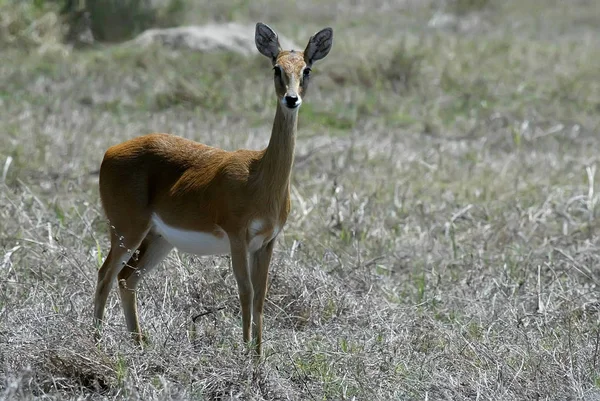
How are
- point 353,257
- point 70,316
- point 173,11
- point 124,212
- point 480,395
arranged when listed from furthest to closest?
point 173,11 → point 353,257 → point 124,212 → point 70,316 → point 480,395

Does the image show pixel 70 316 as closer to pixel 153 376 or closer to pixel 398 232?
pixel 153 376

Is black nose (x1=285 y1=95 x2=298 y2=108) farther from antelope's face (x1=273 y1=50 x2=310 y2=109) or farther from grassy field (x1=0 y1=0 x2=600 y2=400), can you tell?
grassy field (x1=0 y1=0 x2=600 y2=400)

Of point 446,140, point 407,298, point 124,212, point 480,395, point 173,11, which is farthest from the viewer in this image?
point 173,11

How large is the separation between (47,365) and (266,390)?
1041 mm

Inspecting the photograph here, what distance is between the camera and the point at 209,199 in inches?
224

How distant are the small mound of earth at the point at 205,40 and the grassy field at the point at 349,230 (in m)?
0.44

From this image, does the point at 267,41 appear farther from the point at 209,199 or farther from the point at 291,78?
the point at 209,199

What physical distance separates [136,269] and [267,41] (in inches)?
56.3

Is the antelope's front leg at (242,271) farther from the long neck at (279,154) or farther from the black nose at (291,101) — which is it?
the black nose at (291,101)

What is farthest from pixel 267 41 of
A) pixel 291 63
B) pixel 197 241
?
pixel 197 241

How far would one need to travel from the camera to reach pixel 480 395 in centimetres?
523

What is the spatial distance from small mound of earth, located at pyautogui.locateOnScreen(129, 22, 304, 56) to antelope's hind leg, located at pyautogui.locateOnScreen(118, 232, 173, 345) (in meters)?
9.09

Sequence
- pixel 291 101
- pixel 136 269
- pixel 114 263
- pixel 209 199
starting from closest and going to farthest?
1. pixel 291 101
2. pixel 209 199
3. pixel 114 263
4. pixel 136 269

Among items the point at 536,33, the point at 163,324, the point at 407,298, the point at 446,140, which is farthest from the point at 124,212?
the point at 536,33
